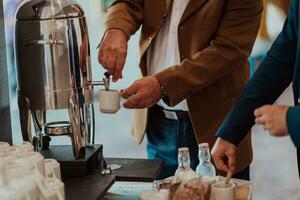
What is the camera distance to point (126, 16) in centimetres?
192

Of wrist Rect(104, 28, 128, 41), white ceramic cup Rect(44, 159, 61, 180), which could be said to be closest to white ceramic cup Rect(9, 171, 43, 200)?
white ceramic cup Rect(44, 159, 61, 180)

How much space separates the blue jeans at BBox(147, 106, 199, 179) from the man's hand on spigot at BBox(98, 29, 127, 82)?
0.93ft

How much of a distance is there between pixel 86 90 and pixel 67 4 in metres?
0.25

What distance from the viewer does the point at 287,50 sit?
1.54m

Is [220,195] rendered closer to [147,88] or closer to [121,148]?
[147,88]

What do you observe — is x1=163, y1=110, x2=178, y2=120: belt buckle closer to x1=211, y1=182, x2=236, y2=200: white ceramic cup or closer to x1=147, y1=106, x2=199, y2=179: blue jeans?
x1=147, y1=106, x2=199, y2=179: blue jeans

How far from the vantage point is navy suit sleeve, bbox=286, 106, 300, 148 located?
1.18m

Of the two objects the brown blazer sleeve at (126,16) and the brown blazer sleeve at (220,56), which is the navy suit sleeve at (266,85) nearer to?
the brown blazer sleeve at (220,56)

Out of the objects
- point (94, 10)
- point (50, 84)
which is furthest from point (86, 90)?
point (94, 10)

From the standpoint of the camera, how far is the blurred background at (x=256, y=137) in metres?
3.49

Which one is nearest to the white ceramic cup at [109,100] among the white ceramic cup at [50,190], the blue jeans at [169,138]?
the blue jeans at [169,138]

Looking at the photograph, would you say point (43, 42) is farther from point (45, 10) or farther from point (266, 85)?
point (266, 85)

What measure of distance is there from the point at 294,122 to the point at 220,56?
65 centimetres

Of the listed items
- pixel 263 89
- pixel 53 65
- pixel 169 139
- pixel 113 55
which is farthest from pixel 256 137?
pixel 53 65
